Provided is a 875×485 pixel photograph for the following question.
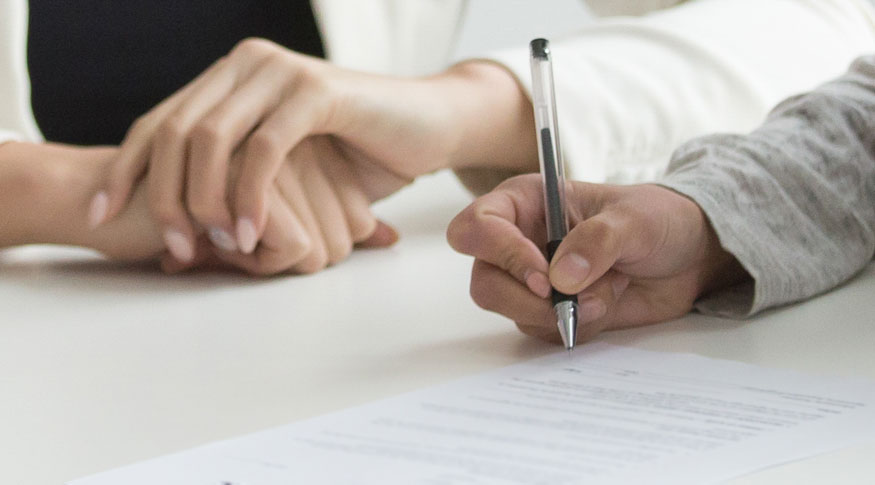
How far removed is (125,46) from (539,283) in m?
0.95

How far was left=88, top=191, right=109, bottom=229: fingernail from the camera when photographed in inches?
29.9

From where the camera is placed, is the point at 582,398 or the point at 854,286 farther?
the point at 854,286

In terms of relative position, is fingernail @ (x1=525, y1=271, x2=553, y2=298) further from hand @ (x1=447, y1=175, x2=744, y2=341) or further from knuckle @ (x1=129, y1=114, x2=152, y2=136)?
knuckle @ (x1=129, y1=114, x2=152, y2=136)

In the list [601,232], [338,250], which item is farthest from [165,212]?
[601,232]

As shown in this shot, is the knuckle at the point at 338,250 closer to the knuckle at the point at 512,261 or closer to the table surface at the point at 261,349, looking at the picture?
the table surface at the point at 261,349

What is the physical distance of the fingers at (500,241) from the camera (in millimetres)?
500

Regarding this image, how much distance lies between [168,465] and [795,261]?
1.19 feet

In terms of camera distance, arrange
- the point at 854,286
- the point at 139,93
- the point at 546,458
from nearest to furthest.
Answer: the point at 546,458 < the point at 854,286 < the point at 139,93

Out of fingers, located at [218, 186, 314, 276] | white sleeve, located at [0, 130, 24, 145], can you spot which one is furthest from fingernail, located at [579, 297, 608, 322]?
white sleeve, located at [0, 130, 24, 145]

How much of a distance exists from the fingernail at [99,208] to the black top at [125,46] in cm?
57

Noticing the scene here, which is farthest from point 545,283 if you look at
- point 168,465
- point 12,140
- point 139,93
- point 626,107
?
point 139,93

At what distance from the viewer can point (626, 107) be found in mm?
874

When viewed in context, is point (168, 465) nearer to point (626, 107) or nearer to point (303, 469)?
point (303, 469)

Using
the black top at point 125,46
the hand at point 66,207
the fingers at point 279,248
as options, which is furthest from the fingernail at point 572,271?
the black top at point 125,46
